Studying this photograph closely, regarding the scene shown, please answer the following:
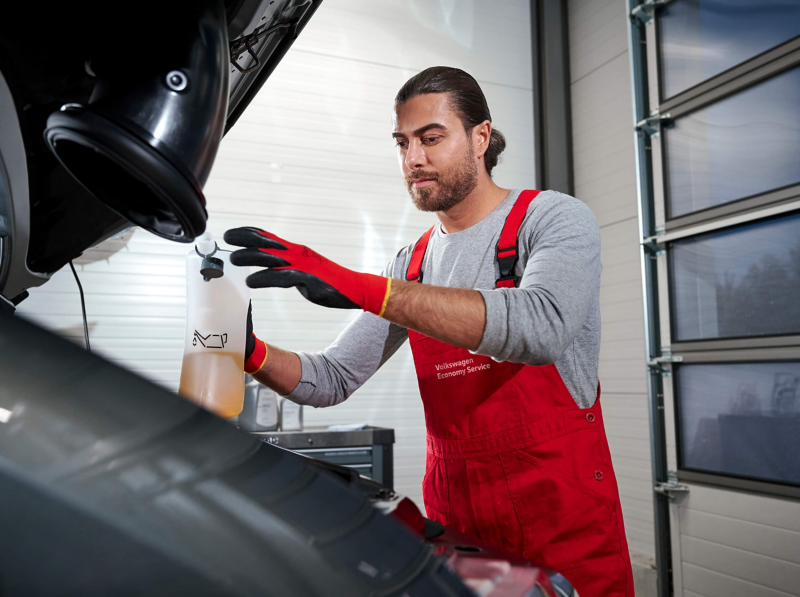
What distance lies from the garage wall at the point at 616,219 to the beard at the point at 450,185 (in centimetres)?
287

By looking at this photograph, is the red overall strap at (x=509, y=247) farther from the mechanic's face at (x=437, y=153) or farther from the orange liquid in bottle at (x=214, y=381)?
the orange liquid in bottle at (x=214, y=381)

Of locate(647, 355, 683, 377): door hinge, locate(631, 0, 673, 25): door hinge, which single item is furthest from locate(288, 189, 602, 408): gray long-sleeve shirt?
locate(631, 0, 673, 25): door hinge

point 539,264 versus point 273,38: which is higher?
point 273,38

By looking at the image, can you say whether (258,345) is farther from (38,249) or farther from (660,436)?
(660,436)

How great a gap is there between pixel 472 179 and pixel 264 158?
2671 millimetres

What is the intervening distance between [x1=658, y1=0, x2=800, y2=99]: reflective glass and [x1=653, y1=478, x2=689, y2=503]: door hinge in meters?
2.08

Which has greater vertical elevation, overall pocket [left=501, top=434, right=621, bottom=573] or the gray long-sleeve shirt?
the gray long-sleeve shirt

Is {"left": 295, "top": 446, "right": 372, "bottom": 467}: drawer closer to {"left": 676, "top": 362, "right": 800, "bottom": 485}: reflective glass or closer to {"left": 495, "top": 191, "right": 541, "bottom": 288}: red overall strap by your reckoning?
{"left": 676, "top": 362, "right": 800, "bottom": 485}: reflective glass

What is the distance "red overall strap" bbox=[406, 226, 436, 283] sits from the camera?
1.55 m

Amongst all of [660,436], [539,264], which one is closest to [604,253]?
[660,436]

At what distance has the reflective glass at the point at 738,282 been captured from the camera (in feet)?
8.54

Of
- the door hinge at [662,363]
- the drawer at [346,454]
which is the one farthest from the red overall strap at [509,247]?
the door hinge at [662,363]

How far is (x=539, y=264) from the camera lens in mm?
1113

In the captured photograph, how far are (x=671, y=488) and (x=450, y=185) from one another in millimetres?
2386
